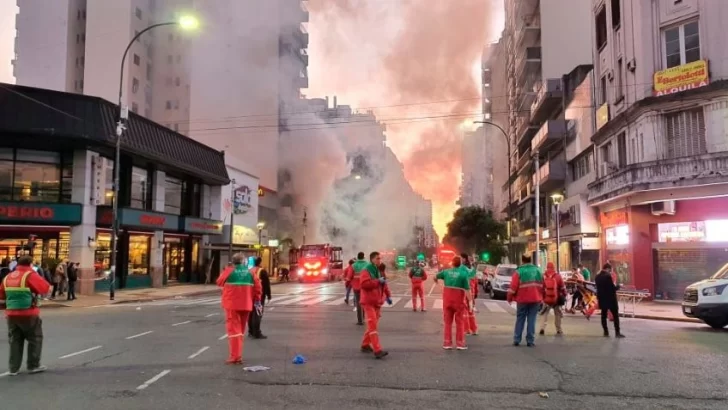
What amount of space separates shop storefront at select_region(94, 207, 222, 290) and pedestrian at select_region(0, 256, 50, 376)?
1741cm

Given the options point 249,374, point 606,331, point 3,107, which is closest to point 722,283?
point 606,331

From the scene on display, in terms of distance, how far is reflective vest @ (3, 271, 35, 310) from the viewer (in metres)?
7.05

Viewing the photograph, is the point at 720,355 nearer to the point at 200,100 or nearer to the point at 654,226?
the point at 654,226

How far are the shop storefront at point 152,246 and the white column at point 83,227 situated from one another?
88cm

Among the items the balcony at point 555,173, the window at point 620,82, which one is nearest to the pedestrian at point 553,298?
the window at point 620,82

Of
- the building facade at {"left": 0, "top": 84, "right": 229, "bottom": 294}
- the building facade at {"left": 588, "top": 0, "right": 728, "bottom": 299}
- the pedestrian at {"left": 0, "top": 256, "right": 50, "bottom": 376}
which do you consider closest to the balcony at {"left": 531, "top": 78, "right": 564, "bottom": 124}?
the building facade at {"left": 588, "top": 0, "right": 728, "bottom": 299}

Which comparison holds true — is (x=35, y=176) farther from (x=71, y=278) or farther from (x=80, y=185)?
(x=71, y=278)

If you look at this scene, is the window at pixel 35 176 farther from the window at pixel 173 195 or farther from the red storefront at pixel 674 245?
the red storefront at pixel 674 245

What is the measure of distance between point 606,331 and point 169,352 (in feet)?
26.6

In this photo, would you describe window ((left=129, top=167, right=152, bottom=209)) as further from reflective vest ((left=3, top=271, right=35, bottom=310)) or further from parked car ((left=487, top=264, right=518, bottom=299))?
reflective vest ((left=3, top=271, right=35, bottom=310))

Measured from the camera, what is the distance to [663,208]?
20391 mm

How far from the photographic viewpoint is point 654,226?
21.4 m

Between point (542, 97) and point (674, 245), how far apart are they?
19.2 metres

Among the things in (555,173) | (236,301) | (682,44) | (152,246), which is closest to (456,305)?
(236,301)
